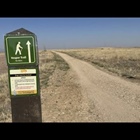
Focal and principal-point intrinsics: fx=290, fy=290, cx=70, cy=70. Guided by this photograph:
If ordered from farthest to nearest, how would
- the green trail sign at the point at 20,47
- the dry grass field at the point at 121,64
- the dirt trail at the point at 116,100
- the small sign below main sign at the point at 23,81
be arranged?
the dry grass field at the point at 121,64
the dirt trail at the point at 116,100
the small sign below main sign at the point at 23,81
the green trail sign at the point at 20,47

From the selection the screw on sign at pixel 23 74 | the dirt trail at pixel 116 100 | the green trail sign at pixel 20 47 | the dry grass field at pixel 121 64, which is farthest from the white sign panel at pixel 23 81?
the dry grass field at pixel 121 64

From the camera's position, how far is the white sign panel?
15.6 ft

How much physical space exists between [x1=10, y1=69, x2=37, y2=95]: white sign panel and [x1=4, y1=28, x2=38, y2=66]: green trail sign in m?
0.19

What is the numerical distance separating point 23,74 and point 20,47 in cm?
45

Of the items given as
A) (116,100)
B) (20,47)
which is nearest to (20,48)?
(20,47)

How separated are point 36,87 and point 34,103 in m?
0.27

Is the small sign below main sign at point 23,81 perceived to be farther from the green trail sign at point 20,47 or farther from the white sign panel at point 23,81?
the green trail sign at point 20,47

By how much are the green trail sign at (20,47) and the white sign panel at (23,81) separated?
0.61 feet

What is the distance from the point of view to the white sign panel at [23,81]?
15.6ft

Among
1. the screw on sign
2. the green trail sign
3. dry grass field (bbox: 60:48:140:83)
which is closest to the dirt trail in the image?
dry grass field (bbox: 60:48:140:83)

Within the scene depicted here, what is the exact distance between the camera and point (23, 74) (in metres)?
4.74

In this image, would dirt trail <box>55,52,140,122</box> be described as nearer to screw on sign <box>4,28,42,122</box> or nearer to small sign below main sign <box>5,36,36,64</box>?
screw on sign <box>4,28,42,122</box>
